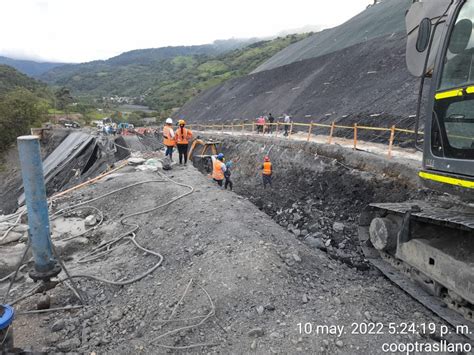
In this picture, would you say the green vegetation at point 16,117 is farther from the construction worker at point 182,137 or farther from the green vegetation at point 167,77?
the green vegetation at point 167,77

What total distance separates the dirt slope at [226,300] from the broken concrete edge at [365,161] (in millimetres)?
3496

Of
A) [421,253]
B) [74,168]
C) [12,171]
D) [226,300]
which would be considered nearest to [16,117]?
[12,171]

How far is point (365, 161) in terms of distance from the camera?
9.78 meters

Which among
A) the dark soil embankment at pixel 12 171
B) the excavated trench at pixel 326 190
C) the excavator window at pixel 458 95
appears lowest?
the dark soil embankment at pixel 12 171

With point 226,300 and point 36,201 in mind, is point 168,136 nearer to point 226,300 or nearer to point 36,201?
point 36,201

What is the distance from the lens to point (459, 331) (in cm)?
377

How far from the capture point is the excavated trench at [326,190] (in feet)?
25.8

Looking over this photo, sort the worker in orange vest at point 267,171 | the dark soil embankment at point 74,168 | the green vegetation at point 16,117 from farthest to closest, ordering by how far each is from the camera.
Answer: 1. the green vegetation at point 16,117
2. the dark soil embankment at point 74,168
3. the worker in orange vest at point 267,171

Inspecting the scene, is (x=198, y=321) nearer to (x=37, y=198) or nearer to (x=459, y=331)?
(x=37, y=198)

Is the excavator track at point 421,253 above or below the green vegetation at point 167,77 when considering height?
below

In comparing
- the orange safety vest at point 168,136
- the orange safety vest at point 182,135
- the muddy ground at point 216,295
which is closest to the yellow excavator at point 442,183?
the muddy ground at point 216,295

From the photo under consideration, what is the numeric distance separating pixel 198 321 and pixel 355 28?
30.9 m

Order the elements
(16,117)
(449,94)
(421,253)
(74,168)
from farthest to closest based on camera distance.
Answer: (16,117) < (74,168) < (421,253) < (449,94)

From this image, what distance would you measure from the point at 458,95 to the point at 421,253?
2.03 m
